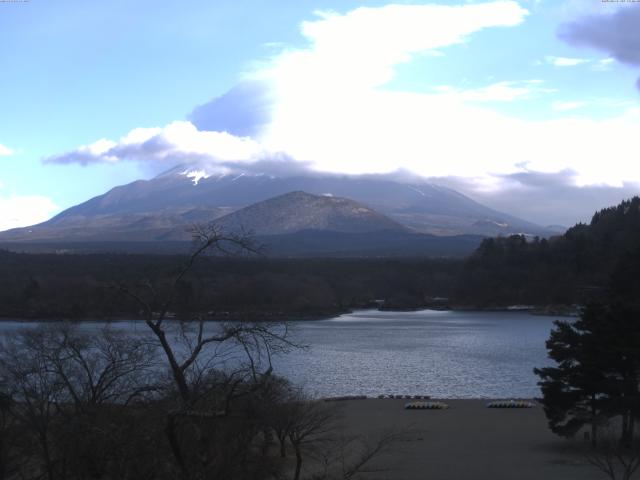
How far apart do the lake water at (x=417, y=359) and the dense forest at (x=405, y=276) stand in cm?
819

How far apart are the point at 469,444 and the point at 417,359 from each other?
15.9m

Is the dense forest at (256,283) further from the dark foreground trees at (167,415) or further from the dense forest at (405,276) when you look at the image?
the dark foreground trees at (167,415)

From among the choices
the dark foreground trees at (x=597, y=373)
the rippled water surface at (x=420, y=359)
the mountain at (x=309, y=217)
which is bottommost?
the rippled water surface at (x=420, y=359)

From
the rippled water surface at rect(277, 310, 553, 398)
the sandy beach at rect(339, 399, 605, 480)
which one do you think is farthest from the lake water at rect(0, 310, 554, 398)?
the sandy beach at rect(339, 399, 605, 480)

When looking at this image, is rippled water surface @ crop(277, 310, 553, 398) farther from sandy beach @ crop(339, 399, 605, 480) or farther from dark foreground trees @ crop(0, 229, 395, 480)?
dark foreground trees @ crop(0, 229, 395, 480)

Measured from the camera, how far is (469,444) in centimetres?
1573

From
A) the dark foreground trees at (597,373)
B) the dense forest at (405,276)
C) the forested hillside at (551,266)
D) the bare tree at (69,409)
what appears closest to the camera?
the bare tree at (69,409)

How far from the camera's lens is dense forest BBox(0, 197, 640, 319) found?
5616 cm

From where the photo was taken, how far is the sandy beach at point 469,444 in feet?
42.5

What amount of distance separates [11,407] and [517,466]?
7.78 meters

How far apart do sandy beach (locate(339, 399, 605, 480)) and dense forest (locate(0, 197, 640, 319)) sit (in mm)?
31774

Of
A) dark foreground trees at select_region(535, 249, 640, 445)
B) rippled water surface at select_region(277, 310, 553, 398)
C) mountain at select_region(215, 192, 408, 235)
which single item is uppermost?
mountain at select_region(215, 192, 408, 235)

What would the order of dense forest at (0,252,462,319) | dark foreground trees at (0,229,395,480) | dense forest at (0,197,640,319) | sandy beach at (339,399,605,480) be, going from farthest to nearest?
dense forest at (0,197,640,319) < dense forest at (0,252,462,319) < sandy beach at (339,399,605,480) < dark foreground trees at (0,229,395,480)

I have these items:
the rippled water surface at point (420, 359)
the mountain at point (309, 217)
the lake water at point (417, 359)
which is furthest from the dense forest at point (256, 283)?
the mountain at point (309, 217)
